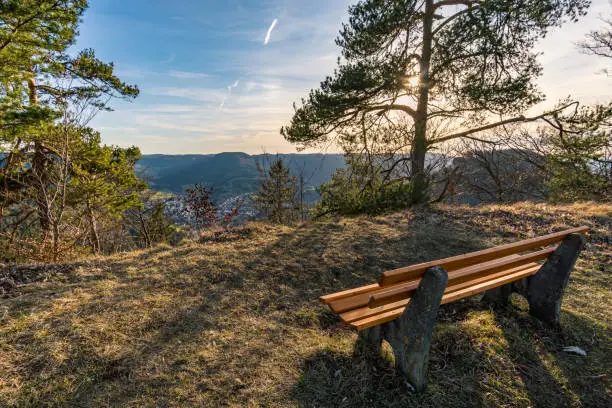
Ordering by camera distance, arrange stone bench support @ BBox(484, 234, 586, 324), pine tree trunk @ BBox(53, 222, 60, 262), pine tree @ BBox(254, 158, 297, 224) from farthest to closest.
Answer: pine tree @ BBox(254, 158, 297, 224) < pine tree trunk @ BBox(53, 222, 60, 262) < stone bench support @ BBox(484, 234, 586, 324)

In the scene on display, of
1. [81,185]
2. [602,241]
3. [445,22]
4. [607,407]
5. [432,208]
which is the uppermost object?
[445,22]

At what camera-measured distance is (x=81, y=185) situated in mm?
9844

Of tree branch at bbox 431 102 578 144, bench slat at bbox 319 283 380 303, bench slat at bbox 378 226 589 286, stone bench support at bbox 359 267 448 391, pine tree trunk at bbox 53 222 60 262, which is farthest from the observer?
tree branch at bbox 431 102 578 144

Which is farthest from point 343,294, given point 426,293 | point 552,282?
point 552,282

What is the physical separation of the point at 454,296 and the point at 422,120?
7.29 m

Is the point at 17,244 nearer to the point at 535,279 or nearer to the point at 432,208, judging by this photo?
the point at 535,279

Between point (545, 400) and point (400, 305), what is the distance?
1.21 metres

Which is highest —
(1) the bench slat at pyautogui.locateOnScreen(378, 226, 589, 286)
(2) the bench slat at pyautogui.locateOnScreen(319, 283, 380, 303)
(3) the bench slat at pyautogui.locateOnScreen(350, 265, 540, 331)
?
(1) the bench slat at pyautogui.locateOnScreen(378, 226, 589, 286)

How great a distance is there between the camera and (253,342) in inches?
110

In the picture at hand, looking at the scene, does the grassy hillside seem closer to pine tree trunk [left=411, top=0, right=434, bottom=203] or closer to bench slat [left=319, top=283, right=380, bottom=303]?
bench slat [left=319, top=283, right=380, bottom=303]

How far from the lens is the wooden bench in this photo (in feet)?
6.51

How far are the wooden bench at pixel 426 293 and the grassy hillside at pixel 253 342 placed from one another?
0.72 ft

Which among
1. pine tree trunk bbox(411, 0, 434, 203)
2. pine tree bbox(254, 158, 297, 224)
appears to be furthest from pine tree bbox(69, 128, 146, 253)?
pine tree trunk bbox(411, 0, 434, 203)

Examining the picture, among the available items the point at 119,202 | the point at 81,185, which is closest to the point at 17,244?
the point at 81,185
